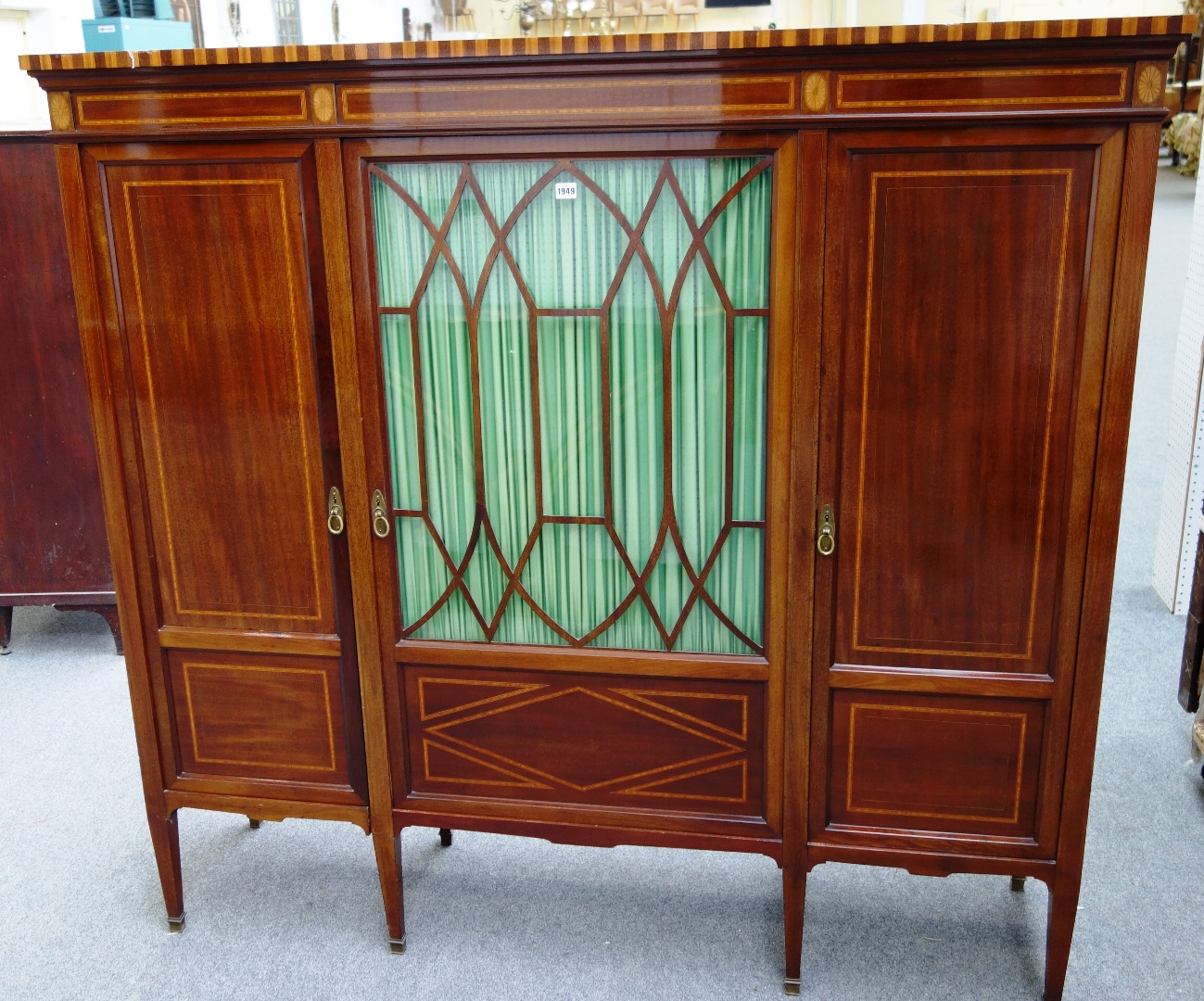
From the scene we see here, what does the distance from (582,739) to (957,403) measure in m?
0.79

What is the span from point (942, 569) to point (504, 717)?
0.74m

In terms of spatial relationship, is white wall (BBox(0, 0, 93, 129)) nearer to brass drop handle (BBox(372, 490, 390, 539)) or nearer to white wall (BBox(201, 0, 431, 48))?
white wall (BBox(201, 0, 431, 48))

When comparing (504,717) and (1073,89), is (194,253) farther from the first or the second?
(1073,89)

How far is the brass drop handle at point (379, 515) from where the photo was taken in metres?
1.70

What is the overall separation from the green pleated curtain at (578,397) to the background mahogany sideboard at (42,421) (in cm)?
147

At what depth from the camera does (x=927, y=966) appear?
1820mm

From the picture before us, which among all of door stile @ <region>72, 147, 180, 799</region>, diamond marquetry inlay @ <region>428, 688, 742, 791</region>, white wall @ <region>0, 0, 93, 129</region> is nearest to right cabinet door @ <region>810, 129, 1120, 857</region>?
diamond marquetry inlay @ <region>428, 688, 742, 791</region>

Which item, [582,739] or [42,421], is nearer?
[582,739]

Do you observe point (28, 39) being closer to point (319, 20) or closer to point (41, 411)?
point (41, 411)

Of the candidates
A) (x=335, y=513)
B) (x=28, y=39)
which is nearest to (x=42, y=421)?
(x=28, y=39)

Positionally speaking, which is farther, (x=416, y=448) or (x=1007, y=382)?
(x=416, y=448)

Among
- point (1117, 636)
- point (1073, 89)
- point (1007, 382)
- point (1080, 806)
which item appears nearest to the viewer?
point (1073, 89)

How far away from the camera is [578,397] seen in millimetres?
1631

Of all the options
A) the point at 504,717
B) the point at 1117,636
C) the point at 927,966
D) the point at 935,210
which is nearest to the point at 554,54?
the point at 935,210
